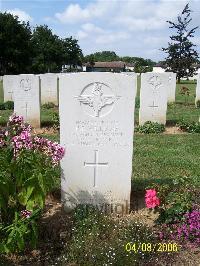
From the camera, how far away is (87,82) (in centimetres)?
544

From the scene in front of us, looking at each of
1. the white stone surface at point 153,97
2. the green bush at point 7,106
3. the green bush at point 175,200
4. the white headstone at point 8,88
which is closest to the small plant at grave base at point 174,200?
the green bush at point 175,200

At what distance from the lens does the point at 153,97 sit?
13133mm

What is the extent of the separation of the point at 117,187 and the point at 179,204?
0.96 m

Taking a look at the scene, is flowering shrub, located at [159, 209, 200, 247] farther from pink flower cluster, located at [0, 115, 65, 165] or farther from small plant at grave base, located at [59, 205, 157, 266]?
pink flower cluster, located at [0, 115, 65, 165]

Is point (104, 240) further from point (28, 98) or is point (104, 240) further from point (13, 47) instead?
point (13, 47)

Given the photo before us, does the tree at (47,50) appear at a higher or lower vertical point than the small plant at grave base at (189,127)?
higher

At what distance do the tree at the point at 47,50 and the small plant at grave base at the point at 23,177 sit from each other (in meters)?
55.2

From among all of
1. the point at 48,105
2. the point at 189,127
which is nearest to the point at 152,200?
the point at 189,127

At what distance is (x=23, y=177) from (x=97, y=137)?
4.58 ft

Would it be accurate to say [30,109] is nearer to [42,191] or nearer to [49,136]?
[49,136]

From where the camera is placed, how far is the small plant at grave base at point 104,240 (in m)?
4.39

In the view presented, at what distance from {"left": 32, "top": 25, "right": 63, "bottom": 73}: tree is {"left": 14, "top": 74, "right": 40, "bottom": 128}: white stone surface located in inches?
1845

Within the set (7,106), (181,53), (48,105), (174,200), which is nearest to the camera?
(174,200)
